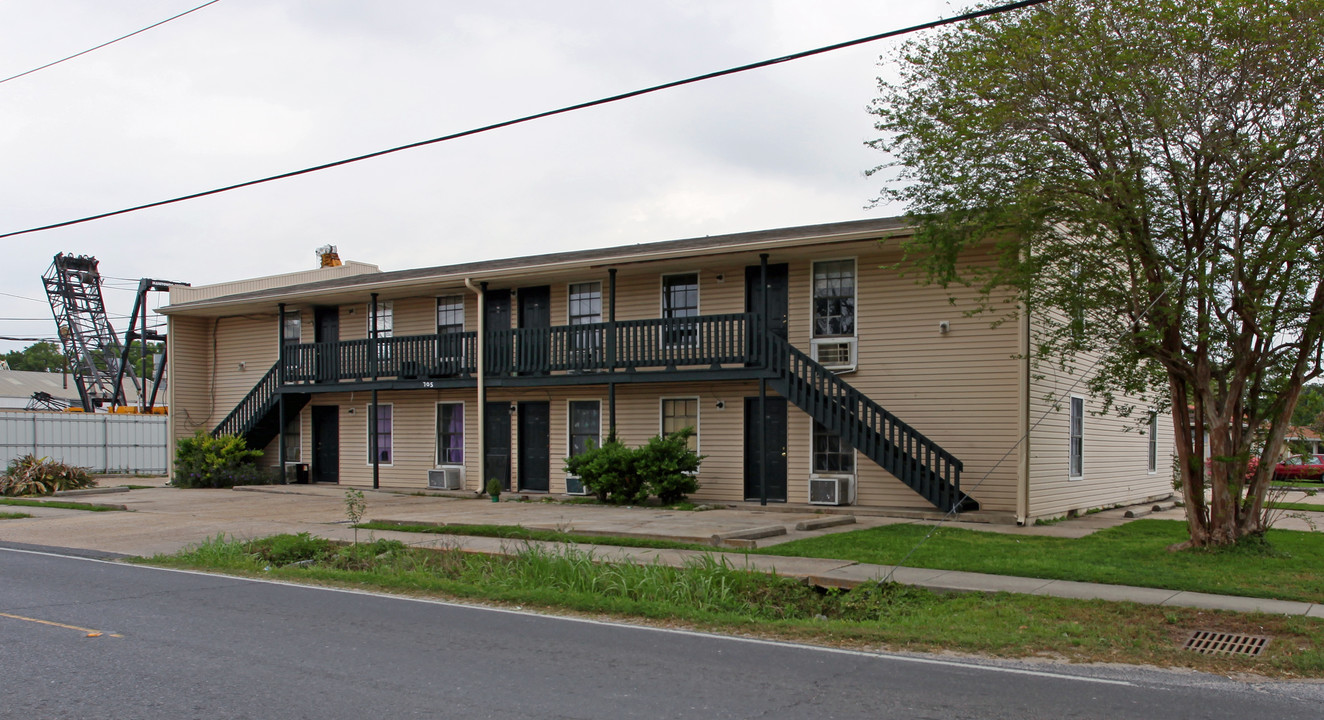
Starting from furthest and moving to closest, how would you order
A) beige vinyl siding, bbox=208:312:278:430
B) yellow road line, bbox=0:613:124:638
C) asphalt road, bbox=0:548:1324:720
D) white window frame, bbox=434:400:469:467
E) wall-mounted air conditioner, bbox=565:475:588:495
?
beige vinyl siding, bbox=208:312:278:430, white window frame, bbox=434:400:469:467, wall-mounted air conditioner, bbox=565:475:588:495, yellow road line, bbox=0:613:124:638, asphalt road, bbox=0:548:1324:720

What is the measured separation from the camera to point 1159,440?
25859 mm

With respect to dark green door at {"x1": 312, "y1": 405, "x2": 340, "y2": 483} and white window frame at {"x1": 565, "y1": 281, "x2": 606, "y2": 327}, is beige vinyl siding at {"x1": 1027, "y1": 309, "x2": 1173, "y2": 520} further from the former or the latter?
dark green door at {"x1": 312, "y1": 405, "x2": 340, "y2": 483}

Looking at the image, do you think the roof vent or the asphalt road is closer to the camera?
the asphalt road

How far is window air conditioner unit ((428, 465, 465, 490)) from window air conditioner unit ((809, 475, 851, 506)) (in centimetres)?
923

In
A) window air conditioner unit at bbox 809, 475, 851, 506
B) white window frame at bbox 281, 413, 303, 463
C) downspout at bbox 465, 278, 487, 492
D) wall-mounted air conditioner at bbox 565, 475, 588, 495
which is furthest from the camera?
white window frame at bbox 281, 413, 303, 463

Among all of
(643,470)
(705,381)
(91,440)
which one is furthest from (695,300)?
(91,440)

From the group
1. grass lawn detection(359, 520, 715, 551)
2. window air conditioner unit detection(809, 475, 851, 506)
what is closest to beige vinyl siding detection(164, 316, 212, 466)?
grass lawn detection(359, 520, 715, 551)

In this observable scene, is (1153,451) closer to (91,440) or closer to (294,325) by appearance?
(294,325)

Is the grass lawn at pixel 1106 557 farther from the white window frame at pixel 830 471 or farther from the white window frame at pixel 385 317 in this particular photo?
the white window frame at pixel 385 317

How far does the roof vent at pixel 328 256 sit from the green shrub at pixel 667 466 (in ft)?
50.5

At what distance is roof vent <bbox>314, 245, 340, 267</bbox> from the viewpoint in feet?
101

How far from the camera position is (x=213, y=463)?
2622 centimetres

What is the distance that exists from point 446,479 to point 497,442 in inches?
58.4

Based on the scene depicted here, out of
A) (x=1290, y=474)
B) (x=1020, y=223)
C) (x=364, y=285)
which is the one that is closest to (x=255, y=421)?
(x=364, y=285)
